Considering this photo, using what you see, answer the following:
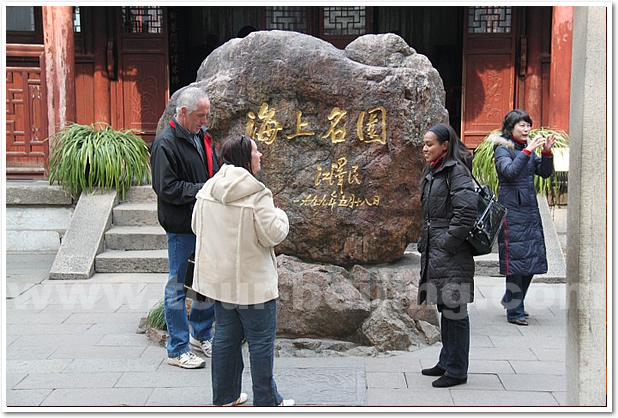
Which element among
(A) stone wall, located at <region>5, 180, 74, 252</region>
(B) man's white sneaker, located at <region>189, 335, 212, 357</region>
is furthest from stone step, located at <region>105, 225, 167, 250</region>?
(B) man's white sneaker, located at <region>189, 335, 212, 357</region>

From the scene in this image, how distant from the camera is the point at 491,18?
34.3ft

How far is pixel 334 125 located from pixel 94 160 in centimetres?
404

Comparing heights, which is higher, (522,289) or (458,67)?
(458,67)

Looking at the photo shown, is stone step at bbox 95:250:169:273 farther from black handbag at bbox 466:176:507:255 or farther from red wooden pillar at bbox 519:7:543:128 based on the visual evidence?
red wooden pillar at bbox 519:7:543:128

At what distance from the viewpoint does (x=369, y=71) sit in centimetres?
534

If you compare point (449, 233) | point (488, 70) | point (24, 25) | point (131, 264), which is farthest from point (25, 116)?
point (449, 233)

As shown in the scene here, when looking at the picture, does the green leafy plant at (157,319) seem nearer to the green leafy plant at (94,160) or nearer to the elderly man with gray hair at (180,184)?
the elderly man with gray hair at (180,184)

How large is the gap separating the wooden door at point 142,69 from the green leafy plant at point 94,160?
1899 mm

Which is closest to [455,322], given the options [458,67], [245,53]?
[245,53]

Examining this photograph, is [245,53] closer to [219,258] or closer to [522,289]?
[219,258]

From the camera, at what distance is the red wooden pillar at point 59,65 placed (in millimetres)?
9086

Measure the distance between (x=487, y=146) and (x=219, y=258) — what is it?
5488 mm

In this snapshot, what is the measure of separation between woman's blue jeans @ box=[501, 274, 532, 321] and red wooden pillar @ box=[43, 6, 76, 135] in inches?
236

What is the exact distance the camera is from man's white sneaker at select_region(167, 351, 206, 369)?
15.6 ft
